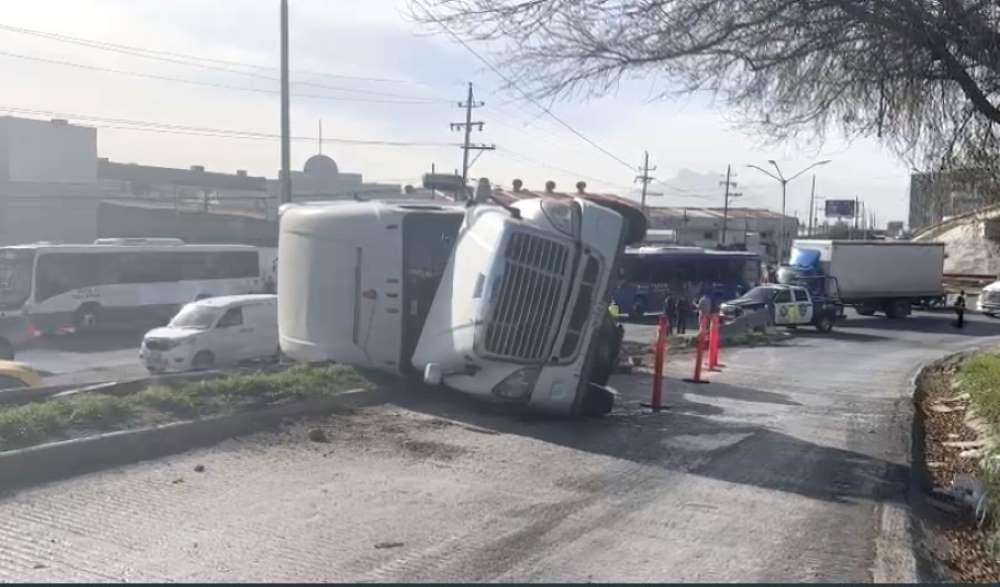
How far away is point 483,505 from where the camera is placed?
7.85m

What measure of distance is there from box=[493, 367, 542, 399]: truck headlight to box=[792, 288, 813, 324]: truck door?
91.9 ft

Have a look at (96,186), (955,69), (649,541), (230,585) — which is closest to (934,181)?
(955,69)

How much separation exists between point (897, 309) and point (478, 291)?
134 ft

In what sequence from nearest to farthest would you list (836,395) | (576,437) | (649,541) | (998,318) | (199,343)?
1. (649,541)
2. (576,437)
3. (836,395)
4. (199,343)
5. (998,318)

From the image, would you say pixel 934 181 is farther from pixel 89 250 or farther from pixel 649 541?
pixel 89 250

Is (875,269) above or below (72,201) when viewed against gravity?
below

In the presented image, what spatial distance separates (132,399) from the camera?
10289 mm

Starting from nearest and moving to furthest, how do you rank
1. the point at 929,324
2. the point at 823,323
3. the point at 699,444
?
the point at 699,444
the point at 823,323
the point at 929,324

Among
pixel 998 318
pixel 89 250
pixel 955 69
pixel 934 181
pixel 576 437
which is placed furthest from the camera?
pixel 998 318

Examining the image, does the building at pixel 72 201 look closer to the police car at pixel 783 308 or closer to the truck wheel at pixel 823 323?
the police car at pixel 783 308

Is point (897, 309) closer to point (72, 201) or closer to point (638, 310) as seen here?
point (638, 310)

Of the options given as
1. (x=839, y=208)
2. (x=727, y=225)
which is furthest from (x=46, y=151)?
(x=839, y=208)

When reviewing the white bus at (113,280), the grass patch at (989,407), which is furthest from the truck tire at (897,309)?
the grass patch at (989,407)

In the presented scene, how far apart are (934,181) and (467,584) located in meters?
8.74
